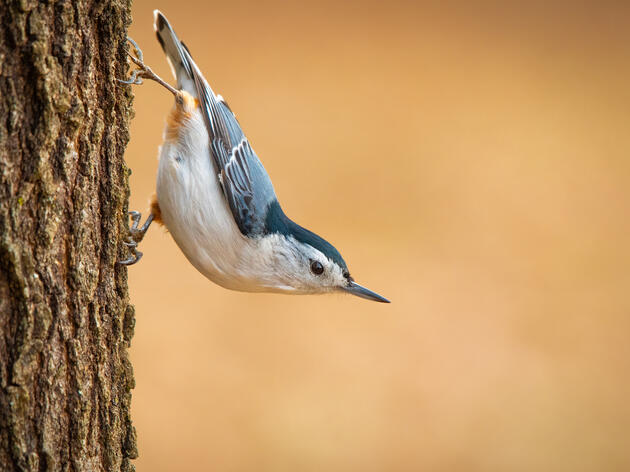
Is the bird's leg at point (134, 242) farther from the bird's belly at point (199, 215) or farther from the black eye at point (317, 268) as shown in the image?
the black eye at point (317, 268)

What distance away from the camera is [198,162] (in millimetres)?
1989

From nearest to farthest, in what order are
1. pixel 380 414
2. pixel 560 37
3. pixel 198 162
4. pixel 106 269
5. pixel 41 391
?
pixel 41 391
pixel 106 269
pixel 198 162
pixel 380 414
pixel 560 37

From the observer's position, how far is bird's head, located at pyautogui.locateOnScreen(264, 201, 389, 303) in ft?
6.79

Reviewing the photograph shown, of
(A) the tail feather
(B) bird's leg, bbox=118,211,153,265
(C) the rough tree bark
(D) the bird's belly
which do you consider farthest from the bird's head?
(C) the rough tree bark

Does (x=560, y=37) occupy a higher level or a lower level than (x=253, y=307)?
higher

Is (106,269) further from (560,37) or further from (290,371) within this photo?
(560,37)

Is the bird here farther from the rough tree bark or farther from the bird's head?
the rough tree bark

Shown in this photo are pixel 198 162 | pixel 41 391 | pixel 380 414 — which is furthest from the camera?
pixel 380 414

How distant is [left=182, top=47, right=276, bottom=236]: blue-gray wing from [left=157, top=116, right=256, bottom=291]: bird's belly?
30 millimetres

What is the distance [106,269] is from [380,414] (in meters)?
2.55

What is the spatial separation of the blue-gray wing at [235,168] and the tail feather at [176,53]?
1 centimetres

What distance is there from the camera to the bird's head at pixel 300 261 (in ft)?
6.79

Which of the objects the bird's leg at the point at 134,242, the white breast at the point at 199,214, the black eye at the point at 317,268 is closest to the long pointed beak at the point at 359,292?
the black eye at the point at 317,268

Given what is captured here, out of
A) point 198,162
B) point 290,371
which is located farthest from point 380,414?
point 198,162
